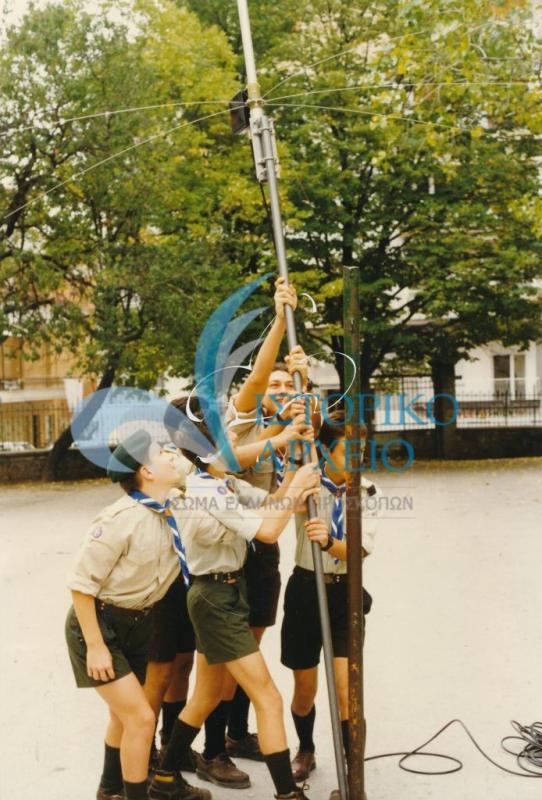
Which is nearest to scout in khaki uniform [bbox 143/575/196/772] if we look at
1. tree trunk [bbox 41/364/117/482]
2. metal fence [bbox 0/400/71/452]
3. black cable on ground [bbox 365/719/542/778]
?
→ black cable on ground [bbox 365/719/542/778]

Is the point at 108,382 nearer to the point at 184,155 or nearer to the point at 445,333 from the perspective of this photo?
the point at 184,155

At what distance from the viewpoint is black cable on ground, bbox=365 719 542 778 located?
415cm

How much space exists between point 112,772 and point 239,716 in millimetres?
870

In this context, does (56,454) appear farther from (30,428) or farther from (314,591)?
(314,591)

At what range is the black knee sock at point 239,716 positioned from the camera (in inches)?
174

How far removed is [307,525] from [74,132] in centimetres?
1650

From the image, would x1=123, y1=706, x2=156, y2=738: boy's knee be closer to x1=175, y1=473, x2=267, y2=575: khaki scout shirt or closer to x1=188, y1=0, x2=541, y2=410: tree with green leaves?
x1=175, y1=473, x2=267, y2=575: khaki scout shirt

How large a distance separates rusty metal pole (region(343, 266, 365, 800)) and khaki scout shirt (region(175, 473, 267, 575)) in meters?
0.38

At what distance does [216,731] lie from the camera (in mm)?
4168

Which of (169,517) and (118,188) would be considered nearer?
(169,517)

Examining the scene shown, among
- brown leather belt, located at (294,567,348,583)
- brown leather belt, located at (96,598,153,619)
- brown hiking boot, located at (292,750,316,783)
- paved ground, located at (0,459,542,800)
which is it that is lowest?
paved ground, located at (0,459,542,800)

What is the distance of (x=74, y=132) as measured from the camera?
Answer: 60.0ft

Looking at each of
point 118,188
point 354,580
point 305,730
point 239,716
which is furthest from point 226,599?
point 118,188

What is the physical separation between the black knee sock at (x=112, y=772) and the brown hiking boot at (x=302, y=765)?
2.70 ft
